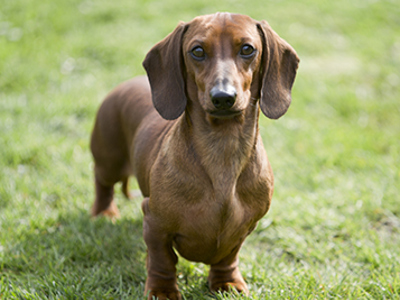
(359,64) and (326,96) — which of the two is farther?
(359,64)

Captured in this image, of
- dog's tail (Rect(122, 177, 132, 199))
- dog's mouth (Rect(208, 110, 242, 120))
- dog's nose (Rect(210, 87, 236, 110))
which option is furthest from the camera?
dog's tail (Rect(122, 177, 132, 199))

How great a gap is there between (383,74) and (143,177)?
4.90 metres

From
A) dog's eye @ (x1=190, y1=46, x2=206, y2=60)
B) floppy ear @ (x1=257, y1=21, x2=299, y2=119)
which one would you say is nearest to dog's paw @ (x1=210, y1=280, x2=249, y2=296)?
floppy ear @ (x1=257, y1=21, x2=299, y2=119)

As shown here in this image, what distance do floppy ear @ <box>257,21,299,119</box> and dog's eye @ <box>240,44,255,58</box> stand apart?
0.58ft

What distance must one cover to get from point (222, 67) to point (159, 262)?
116 cm

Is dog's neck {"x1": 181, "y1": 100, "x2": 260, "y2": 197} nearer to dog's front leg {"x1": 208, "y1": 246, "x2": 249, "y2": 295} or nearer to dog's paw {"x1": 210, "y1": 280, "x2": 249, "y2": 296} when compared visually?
dog's front leg {"x1": 208, "y1": 246, "x2": 249, "y2": 295}

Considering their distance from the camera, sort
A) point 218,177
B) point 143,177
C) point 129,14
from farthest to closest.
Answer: point 129,14
point 143,177
point 218,177

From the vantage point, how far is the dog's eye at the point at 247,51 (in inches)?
90.9

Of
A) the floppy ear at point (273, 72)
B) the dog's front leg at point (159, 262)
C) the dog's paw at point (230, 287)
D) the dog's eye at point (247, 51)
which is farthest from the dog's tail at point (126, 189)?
the dog's eye at point (247, 51)

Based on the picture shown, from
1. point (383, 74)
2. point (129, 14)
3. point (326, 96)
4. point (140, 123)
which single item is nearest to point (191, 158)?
point (140, 123)

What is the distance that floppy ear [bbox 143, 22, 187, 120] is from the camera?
2.49m

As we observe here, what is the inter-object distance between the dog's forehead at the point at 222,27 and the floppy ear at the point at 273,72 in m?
0.10

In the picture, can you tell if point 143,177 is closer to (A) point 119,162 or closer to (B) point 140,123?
(B) point 140,123

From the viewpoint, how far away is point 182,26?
2.50m
